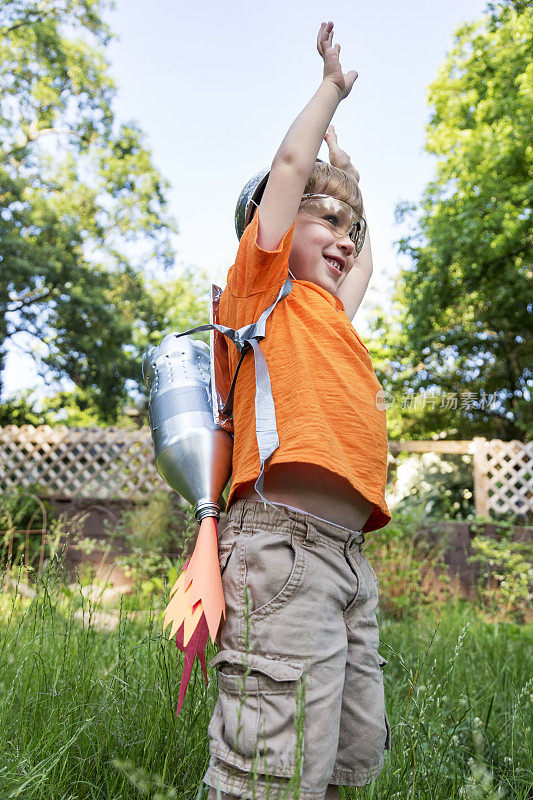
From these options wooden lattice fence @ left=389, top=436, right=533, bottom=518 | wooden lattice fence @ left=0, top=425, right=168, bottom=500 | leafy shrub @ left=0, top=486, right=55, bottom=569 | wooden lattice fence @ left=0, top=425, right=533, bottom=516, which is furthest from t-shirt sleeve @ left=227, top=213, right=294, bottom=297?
wooden lattice fence @ left=389, top=436, right=533, bottom=518

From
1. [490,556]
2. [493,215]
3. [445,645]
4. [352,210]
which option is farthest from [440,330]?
[352,210]

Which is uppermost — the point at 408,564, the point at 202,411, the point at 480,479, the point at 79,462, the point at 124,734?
the point at 79,462

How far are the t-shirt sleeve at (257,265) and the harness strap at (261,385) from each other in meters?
0.03

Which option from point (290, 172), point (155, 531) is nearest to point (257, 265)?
point (290, 172)

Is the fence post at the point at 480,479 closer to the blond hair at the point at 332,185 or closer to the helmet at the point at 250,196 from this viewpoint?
the blond hair at the point at 332,185

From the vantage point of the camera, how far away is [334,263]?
1438 millimetres

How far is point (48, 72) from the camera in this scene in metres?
11.8

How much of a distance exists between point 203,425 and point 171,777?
2.29 feet

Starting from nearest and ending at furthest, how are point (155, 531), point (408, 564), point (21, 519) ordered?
1. point (408, 564)
2. point (155, 531)
3. point (21, 519)

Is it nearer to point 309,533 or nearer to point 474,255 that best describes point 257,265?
point 309,533

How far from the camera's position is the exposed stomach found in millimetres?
1154

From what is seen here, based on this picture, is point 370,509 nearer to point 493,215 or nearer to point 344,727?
point 344,727

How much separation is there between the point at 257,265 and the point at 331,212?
0.28 meters

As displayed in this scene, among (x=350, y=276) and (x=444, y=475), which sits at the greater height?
(x=444, y=475)
